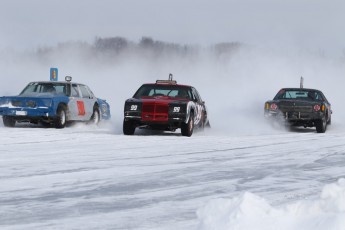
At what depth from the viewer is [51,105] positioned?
19875 mm

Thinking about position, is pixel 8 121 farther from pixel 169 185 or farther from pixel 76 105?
pixel 169 185

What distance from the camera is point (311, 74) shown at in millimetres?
70438

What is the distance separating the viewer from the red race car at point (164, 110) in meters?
17.5

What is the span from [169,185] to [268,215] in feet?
12.0

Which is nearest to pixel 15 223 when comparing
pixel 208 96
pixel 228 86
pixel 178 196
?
pixel 178 196

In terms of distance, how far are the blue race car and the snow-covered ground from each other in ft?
13.7

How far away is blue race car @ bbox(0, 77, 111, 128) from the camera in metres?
19.9

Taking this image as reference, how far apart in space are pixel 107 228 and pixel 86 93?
677 inches

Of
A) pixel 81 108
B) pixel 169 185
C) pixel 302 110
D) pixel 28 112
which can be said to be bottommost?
pixel 169 185

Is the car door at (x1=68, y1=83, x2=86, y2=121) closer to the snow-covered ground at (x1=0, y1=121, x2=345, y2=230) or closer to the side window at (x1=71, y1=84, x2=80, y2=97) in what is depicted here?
the side window at (x1=71, y1=84, x2=80, y2=97)

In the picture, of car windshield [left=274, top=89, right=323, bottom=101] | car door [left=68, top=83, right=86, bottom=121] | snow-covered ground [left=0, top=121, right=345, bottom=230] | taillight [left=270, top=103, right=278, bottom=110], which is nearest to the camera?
snow-covered ground [left=0, top=121, right=345, bottom=230]

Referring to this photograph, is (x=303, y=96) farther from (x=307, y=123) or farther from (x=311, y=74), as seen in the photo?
(x=311, y=74)

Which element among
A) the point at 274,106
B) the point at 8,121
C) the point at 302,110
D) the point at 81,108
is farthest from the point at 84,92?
the point at 302,110

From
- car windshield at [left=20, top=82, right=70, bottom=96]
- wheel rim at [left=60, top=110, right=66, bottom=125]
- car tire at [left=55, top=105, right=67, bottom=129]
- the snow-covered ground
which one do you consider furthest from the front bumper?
the snow-covered ground
